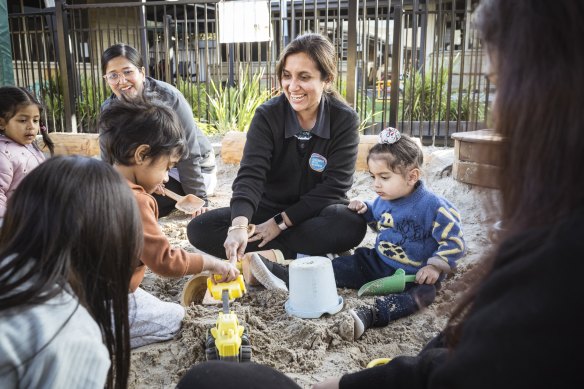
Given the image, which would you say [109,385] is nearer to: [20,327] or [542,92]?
[20,327]

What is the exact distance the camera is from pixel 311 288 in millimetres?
2150

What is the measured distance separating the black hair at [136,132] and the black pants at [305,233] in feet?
2.91

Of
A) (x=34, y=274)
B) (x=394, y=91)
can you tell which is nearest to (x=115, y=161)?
(x=34, y=274)

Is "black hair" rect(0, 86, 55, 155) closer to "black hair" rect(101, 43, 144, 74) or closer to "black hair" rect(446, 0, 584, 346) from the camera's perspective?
"black hair" rect(101, 43, 144, 74)

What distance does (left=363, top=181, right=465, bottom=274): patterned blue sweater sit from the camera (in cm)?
230

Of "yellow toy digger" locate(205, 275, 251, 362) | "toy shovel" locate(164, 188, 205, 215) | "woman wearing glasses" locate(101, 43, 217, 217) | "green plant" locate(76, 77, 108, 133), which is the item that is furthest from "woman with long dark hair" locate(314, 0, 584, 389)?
"green plant" locate(76, 77, 108, 133)

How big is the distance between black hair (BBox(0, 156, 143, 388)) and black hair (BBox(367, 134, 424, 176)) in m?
1.40

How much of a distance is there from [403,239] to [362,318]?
20.4 inches

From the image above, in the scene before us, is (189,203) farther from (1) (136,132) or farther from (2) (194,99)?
(2) (194,99)

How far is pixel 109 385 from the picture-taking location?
1270 millimetres

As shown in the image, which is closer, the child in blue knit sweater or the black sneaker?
the black sneaker

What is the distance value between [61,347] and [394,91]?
500 cm

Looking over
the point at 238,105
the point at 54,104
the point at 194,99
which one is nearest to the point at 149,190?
the point at 238,105

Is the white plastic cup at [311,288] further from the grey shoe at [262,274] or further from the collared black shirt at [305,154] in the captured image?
the collared black shirt at [305,154]
